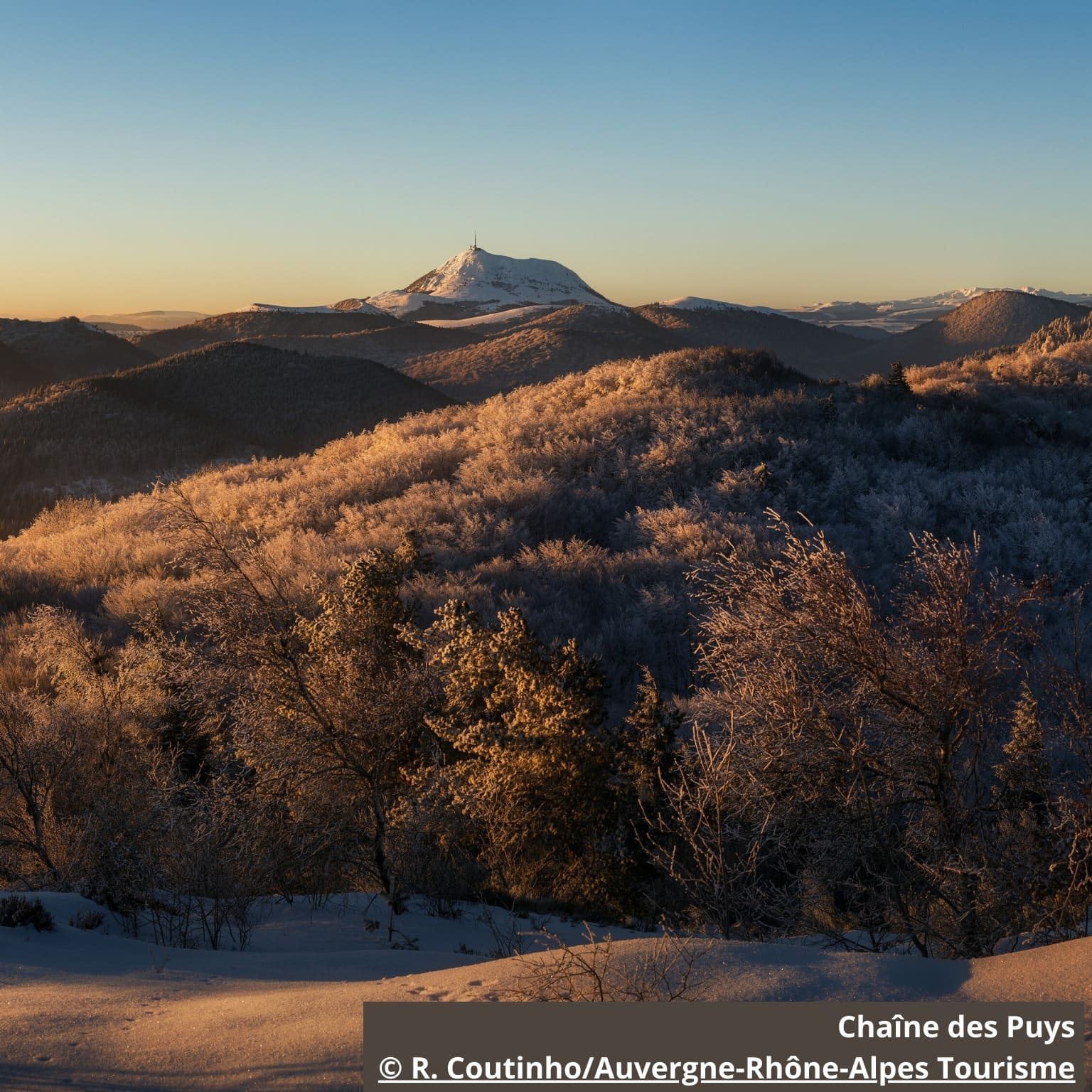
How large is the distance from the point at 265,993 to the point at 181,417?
233ft

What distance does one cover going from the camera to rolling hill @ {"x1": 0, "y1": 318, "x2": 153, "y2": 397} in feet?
326

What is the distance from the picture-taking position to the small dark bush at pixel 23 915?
6.42 metres

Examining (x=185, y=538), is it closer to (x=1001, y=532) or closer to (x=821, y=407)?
(x=1001, y=532)

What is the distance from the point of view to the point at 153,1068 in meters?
4.06

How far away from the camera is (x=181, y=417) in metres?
69.0

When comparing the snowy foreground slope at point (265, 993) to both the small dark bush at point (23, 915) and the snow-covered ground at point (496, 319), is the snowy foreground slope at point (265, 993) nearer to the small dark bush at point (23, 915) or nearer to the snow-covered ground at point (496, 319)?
the small dark bush at point (23, 915)

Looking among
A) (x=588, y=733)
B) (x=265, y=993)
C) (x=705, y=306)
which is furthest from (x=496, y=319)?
(x=265, y=993)

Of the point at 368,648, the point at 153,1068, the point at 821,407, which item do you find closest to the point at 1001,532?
the point at 821,407

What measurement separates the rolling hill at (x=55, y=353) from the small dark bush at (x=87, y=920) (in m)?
103

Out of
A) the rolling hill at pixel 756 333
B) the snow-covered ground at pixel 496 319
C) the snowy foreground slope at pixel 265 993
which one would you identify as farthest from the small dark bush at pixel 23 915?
the snow-covered ground at pixel 496 319

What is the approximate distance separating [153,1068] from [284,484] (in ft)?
76.4
